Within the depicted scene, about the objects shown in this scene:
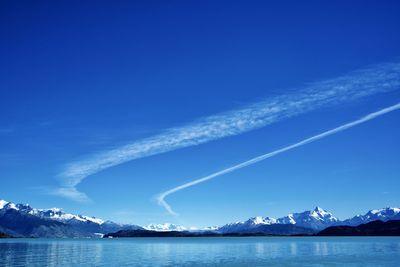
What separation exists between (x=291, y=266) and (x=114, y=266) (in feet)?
119

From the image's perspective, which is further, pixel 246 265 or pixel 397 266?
pixel 246 265

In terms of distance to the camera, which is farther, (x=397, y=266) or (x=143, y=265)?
(x=143, y=265)

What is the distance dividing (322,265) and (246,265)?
15463mm

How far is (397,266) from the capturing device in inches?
3098

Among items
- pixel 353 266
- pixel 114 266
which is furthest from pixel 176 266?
pixel 353 266

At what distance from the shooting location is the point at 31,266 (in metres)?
83.0

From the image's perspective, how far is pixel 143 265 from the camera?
85688 millimetres

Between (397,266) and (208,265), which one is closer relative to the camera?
(397,266)

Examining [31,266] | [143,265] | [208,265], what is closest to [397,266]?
[208,265]

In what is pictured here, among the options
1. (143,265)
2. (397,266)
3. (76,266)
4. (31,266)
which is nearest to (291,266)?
(397,266)

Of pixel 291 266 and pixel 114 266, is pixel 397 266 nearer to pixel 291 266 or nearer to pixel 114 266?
pixel 291 266

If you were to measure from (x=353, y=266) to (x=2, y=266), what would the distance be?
70.1 metres

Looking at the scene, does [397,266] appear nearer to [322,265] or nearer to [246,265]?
[322,265]

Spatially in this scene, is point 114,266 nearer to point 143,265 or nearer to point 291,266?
point 143,265
